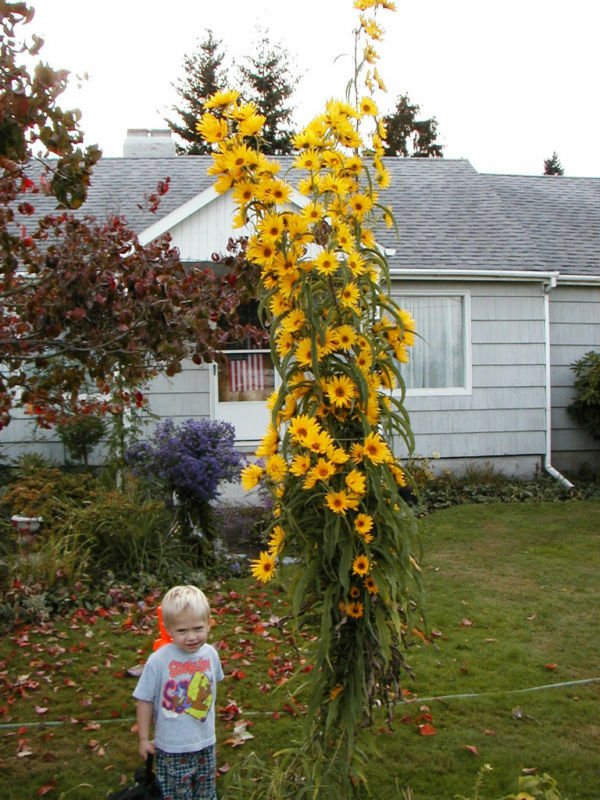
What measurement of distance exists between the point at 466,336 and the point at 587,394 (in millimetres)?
1952

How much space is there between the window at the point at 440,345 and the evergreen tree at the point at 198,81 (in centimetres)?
2413

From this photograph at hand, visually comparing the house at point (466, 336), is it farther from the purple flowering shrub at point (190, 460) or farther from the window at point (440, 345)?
the purple flowering shrub at point (190, 460)

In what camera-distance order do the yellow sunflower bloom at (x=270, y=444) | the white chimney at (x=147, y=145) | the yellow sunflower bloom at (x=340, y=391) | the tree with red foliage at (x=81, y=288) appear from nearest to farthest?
the yellow sunflower bloom at (x=340, y=391), the yellow sunflower bloom at (x=270, y=444), the tree with red foliage at (x=81, y=288), the white chimney at (x=147, y=145)

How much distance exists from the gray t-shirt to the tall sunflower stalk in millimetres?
449

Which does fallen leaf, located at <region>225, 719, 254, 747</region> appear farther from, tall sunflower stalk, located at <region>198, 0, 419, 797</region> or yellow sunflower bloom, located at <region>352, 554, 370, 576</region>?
yellow sunflower bloom, located at <region>352, 554, 370, 576</region>

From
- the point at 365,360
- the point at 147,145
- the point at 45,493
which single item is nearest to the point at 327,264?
the point at 365,360

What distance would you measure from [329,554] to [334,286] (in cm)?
96

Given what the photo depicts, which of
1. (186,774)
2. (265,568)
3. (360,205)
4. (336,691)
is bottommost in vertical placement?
(186,774)

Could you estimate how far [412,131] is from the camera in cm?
3928

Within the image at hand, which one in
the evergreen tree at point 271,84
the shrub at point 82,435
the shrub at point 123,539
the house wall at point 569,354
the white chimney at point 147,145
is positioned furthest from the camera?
the evergreen tree at point 271,84

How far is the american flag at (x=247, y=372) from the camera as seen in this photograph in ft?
39.7

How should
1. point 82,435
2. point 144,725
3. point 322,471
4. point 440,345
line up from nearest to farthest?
point 322,471 → point 144,725 → point 82,435 → point 440,345

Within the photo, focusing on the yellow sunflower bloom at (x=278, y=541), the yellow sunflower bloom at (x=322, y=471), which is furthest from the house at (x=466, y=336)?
the yellow sunflower bloom at (x=322, y=471)

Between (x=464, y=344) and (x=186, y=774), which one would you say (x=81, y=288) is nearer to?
(x=186, y=774)
